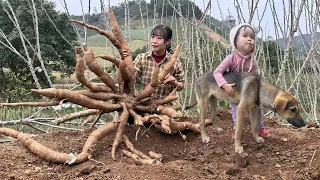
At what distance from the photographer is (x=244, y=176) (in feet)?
9.36

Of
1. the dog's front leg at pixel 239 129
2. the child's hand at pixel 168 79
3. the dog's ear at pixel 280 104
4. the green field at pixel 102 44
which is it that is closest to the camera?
the dog's ear at pixel 280 104

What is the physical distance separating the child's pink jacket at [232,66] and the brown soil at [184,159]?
61cm

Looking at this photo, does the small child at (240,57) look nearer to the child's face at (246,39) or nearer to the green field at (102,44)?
the child's face at (246,39)

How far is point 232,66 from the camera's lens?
3.71 m

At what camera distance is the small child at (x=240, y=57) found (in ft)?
11.4

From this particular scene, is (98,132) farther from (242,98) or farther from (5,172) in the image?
Result: (242,98)

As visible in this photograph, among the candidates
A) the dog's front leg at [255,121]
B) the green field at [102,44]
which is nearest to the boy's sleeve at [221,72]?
the dog's front leg at [255,121]

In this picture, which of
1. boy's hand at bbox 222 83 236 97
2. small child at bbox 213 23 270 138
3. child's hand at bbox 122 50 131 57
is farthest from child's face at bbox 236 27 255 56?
child's hand at bbox 122 50 131 57

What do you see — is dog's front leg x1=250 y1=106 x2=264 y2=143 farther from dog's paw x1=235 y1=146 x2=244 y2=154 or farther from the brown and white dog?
dog's paw x1=235 y1=146 x2=244 y2=154

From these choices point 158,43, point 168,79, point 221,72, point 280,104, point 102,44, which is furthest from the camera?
point 102,44

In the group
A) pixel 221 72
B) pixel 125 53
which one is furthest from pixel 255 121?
pixel 125 53

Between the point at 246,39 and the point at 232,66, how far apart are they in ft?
1.11

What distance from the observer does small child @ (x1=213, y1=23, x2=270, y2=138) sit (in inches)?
137

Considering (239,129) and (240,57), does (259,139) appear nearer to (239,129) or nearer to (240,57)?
(239,129)
